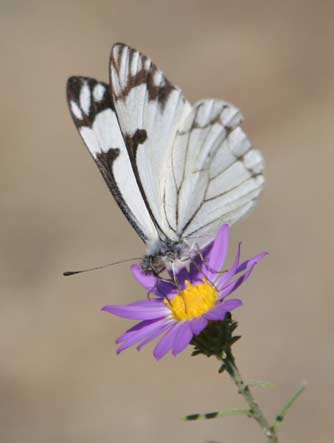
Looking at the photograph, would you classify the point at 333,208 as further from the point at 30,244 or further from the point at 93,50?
the point at 93,50

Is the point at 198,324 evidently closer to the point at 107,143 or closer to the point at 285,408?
the point at 285,408

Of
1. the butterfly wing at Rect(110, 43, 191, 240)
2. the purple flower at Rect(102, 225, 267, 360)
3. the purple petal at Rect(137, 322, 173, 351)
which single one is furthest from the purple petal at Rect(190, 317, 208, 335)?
the butterfly wing at Rect(110, 43, 191, 240)

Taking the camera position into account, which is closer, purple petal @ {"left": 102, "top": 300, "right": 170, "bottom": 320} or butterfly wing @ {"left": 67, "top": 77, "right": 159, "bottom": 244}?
purple petal @ {"left": 102, "top": 300, "right": 170, "bottom": 320}

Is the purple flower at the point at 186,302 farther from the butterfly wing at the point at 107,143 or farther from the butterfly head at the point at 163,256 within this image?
the butterfly wing at the point at 107,143

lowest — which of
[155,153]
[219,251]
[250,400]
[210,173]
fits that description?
[250,400]

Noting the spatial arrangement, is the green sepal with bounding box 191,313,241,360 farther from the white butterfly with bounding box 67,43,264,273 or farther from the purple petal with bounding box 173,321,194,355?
the white butterfly with bounding box 67,43,264,273

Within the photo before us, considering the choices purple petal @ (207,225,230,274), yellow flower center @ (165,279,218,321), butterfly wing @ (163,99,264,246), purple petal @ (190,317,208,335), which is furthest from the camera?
butterfly wing @ (163,99,264,246)

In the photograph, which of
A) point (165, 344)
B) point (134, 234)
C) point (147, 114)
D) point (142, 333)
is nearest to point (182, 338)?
point (165, 344)
